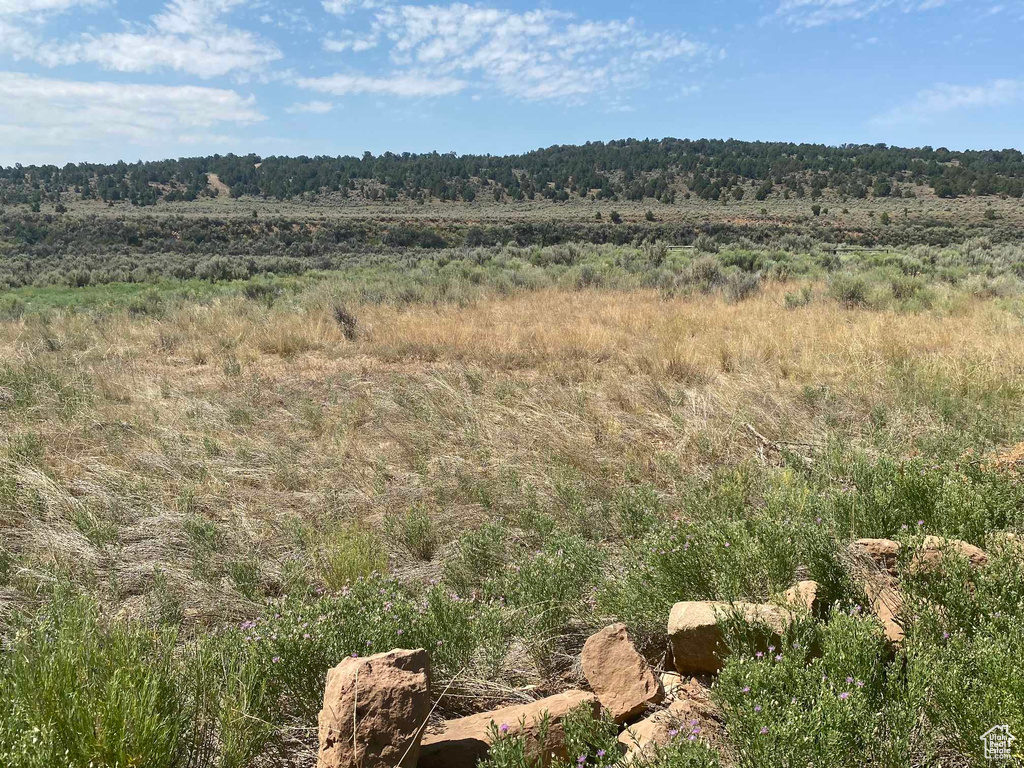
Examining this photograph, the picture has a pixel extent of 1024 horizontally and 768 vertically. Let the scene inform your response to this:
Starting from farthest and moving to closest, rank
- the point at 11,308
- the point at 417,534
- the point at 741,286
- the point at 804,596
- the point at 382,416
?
the point at 11,308
the point at 741,286
the point at 382,416
the point at 417,534
the point at 804,596

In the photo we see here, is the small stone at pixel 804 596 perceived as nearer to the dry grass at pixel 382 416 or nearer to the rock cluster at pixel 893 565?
the rock cluster at pixel 893 565

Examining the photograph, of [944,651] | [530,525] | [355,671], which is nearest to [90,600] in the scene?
[355,671]

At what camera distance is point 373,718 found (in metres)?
2.07

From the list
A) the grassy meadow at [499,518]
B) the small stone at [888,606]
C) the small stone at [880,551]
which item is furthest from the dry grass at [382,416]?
the small stone at [888,606]

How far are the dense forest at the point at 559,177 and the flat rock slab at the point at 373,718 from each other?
3023 inches

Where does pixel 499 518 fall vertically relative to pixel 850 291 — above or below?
below

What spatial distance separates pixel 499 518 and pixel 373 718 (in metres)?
2.57

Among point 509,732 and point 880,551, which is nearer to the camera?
point 509,732

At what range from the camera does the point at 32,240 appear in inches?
1534

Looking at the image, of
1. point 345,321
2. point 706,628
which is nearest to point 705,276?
point 345,321

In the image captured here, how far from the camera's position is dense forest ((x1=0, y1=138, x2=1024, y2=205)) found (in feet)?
241

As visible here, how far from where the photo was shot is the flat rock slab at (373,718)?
2.04 metres

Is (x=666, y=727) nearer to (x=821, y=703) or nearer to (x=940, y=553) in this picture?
(x=821, y=703)

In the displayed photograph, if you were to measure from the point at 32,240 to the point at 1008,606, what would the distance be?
162ft
